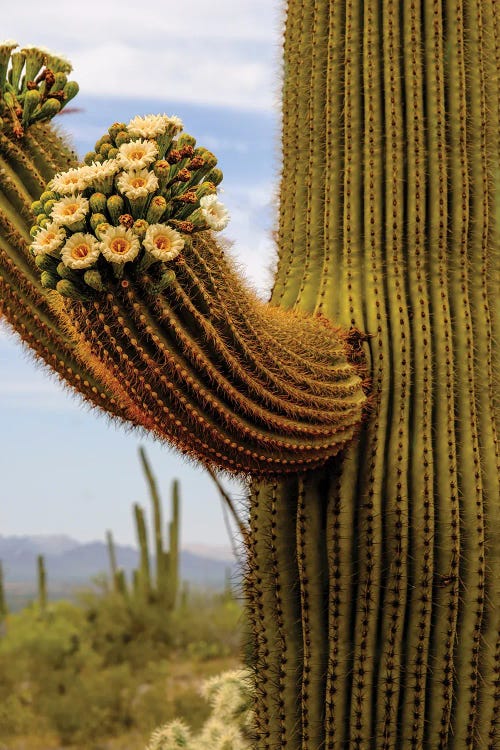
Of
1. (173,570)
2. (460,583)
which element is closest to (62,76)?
(460,583)

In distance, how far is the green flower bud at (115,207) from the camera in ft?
9.09

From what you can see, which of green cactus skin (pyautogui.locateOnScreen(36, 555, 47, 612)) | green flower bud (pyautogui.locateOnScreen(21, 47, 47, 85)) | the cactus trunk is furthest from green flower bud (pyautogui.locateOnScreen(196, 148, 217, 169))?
green cactus skin (pyautogui.locateOnScreen(36, 555, 47, 612))

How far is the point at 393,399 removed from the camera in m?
3.93

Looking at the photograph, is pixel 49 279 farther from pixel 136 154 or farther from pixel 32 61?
pixel 32 61

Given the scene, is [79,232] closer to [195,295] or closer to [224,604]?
[195,295]

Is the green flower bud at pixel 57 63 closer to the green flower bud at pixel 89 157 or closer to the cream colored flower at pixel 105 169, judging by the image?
the green flower bud at pixel 89 157

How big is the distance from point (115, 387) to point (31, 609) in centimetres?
1514

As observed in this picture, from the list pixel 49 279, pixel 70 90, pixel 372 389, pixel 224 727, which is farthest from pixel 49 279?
pixel 224 727

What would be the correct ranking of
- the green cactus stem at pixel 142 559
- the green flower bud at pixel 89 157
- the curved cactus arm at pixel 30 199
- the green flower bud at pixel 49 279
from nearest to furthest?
the green flower bud at pixel 49 279
the green flower bud at pixel 89 157
the curved cactus arm at pixel 30 199
the green cactus stem at pixel 142 559

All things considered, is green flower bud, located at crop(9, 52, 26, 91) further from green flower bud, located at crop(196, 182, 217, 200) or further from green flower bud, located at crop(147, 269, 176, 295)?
green flower bud, located at crop(147, 269, 176, 295)

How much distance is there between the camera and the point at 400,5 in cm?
437

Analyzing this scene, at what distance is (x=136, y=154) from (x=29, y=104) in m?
1.07

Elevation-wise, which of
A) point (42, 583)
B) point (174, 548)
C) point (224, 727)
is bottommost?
point (42, 583)

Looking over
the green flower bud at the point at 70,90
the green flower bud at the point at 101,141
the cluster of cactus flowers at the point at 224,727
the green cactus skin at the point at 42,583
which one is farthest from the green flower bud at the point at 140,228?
the green cactus skin at the point at 42,583
